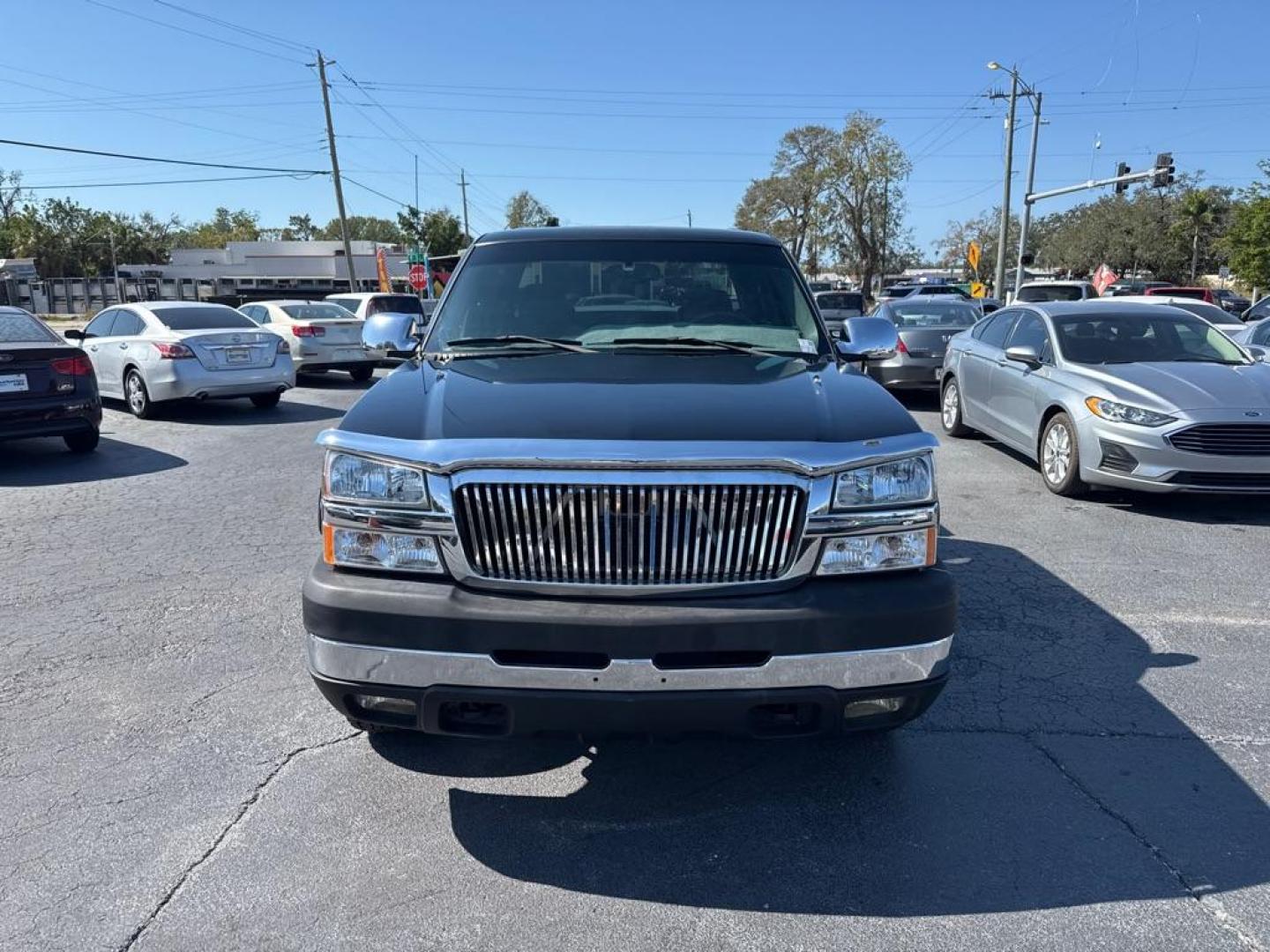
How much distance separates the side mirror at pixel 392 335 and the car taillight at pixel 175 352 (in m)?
8.39

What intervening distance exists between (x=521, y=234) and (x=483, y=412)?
2039mm

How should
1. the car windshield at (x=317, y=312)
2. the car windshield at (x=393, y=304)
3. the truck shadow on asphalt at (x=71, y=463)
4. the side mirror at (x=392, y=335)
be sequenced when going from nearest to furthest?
the side mirror at (x=392, y=335)
the truck shadow on asphalt at (x=71, y=463)
the car windshield at (x=317, y=312)
the car windshield at (x=393, y=304)

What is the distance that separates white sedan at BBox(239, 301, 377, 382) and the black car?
6388mm

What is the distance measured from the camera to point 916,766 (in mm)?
3336

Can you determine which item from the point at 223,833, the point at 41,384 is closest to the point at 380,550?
A: the point at 223,833

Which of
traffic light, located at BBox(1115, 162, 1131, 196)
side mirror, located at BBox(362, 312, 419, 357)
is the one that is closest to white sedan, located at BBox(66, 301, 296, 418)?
side mirror, located at BBox(362, 312, 419, 357)

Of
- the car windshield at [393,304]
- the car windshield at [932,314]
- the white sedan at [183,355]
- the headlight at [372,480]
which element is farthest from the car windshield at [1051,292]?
the headlight at [372,480]

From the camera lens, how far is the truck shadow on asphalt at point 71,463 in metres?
8.56

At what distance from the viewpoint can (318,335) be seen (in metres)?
15.9

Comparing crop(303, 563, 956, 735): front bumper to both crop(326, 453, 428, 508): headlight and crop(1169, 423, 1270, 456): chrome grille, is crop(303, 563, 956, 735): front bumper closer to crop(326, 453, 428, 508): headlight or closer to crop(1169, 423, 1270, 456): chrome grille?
crop(326, 453, 428, 508): headlight

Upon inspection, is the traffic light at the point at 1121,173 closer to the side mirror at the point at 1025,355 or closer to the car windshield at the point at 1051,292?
the car windshield at the point at 1051,292

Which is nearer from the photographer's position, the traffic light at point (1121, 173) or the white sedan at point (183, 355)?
the white sedan at point (183, 355)

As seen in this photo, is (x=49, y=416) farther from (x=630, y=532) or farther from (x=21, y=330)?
(x=630, y=532)

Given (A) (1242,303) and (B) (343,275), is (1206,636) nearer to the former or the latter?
(A) (1242,303)
